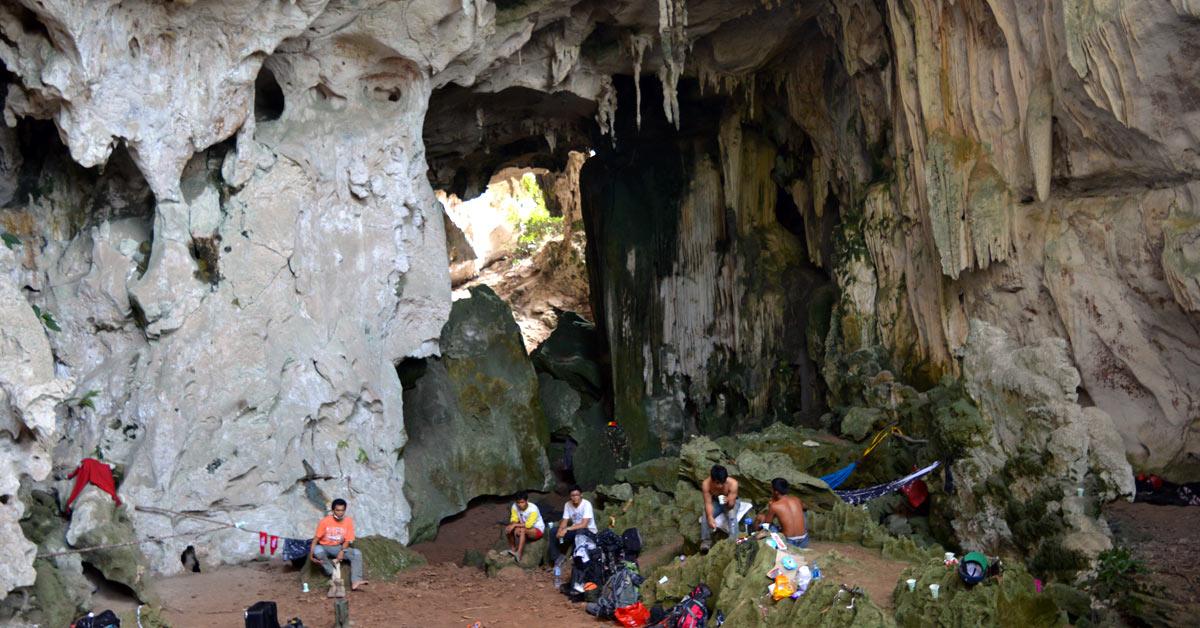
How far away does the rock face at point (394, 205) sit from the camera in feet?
36.2

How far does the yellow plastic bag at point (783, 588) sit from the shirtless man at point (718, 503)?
154cm

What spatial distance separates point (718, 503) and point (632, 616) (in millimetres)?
1713

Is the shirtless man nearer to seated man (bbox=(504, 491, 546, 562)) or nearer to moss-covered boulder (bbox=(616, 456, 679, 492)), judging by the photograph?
seated man (bbox=(504, 491, 546, 562))

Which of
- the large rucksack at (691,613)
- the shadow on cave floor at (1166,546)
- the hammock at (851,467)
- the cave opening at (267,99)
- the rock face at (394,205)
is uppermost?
the cave opening at (267,99)

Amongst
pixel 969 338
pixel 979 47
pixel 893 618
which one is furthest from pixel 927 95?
pixel 893 618

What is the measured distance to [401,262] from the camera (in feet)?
45.7

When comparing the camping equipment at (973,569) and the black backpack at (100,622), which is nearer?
the camping equipment at (973,569)

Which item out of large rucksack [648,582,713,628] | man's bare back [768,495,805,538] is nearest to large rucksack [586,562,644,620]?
large rucksack [648,582,713,628]

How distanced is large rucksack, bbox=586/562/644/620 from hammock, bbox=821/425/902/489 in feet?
15.1

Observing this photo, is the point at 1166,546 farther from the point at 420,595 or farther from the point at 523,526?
the point at 420,595

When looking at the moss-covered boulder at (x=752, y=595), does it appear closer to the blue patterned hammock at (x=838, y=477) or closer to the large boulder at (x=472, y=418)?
the blue patterned hammock at (x=838, y=477)

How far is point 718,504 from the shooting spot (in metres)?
10.2

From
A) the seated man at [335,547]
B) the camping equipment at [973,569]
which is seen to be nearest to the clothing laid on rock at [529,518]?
the seated man at [335,547]

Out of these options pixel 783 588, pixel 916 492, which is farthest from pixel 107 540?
pixel 916 492
